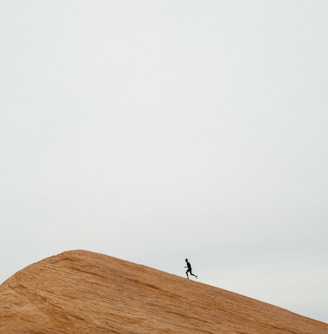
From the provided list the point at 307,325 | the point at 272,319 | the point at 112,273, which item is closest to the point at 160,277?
the point at 112,273

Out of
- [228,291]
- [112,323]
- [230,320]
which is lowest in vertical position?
[112,323]

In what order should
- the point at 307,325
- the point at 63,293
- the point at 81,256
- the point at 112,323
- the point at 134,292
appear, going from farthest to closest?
1. the point at 307,325
2. the point at 81,256
3. the point at 134,292
4. the point at 63,293
5. the point at 112,323

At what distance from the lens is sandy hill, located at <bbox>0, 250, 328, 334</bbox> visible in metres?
20.4

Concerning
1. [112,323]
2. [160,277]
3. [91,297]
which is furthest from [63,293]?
[160,277]

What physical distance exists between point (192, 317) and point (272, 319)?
5.13 meters

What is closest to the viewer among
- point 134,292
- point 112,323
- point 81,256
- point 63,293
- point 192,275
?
point 112,323

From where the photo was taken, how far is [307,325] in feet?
92.2

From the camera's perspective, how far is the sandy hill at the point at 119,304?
2044cm

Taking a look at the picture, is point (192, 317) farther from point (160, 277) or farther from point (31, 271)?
point (31, 271)

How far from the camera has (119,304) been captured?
2220cm

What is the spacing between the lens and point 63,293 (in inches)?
866

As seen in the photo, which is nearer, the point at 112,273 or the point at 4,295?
the point at 4,295

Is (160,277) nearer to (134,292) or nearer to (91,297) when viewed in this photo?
(134,292)

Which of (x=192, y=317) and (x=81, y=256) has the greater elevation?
(x=81, y=256)
